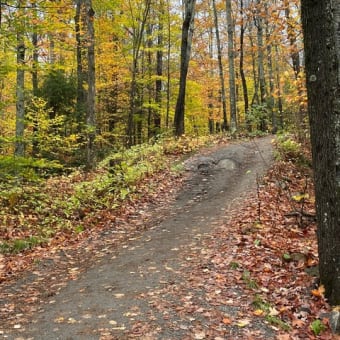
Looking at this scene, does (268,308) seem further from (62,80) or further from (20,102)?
(62,80)

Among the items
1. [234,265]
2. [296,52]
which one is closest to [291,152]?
[296,52]

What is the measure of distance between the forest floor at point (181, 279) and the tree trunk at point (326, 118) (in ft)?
2.18

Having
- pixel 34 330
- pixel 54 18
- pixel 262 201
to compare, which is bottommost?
pixel 34 330

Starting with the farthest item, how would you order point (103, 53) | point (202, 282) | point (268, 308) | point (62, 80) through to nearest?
point (103, 53), point (62, 80), point (202, 282), point (268, 308)

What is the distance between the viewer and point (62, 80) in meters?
18.5

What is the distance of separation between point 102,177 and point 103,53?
470 inches

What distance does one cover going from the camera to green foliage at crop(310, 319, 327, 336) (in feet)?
15.6

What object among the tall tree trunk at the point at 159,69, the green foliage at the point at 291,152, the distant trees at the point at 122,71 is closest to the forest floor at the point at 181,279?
the distant trees at the point at 122,71

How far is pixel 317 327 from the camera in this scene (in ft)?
15.7

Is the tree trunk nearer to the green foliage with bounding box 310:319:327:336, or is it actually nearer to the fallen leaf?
the green foliage with bounding box 310:319:327:336

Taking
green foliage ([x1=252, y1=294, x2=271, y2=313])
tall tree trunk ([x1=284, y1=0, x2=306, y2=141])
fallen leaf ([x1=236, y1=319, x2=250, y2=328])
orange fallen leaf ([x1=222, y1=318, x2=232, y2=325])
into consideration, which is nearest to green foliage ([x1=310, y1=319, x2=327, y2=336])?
green foliage ([x1=252, y1=294, x2=271, y2=313])

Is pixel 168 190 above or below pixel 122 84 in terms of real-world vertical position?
below

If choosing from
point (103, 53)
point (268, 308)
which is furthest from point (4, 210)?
point (103, 53)

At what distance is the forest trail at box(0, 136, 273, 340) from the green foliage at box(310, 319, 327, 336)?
0.57m
